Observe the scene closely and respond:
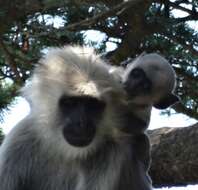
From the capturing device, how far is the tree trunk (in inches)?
617

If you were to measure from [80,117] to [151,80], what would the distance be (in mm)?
844

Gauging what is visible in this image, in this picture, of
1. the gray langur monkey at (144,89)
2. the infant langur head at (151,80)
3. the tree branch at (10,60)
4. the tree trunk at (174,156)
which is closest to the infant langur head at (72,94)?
the gray langur monkey at (144,89)

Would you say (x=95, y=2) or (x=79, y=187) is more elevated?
(x=95, y=2)

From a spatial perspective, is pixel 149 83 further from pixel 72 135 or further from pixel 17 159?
pixel 17 159

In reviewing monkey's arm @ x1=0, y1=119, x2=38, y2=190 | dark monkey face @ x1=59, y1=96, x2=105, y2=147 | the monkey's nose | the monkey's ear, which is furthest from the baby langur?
monkey's arm @ x1=0, y1=119, x2=38, y2=190

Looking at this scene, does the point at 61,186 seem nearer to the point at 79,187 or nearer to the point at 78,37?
the point at 79,187

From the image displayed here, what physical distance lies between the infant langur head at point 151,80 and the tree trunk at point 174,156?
38 centimetres

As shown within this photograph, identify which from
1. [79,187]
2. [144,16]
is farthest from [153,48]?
[79,187]

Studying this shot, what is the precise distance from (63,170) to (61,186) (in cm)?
11

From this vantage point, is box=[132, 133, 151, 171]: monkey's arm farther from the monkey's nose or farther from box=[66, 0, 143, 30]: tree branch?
box=[66, 0, 143, 30]: tree branch

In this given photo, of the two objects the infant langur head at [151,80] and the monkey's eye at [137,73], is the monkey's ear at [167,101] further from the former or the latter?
the monkey's eye at [137,73]

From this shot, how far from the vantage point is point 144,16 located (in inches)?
611

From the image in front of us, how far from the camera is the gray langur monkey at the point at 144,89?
1496cm

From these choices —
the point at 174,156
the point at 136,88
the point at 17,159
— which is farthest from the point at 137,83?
the point at 17,159
